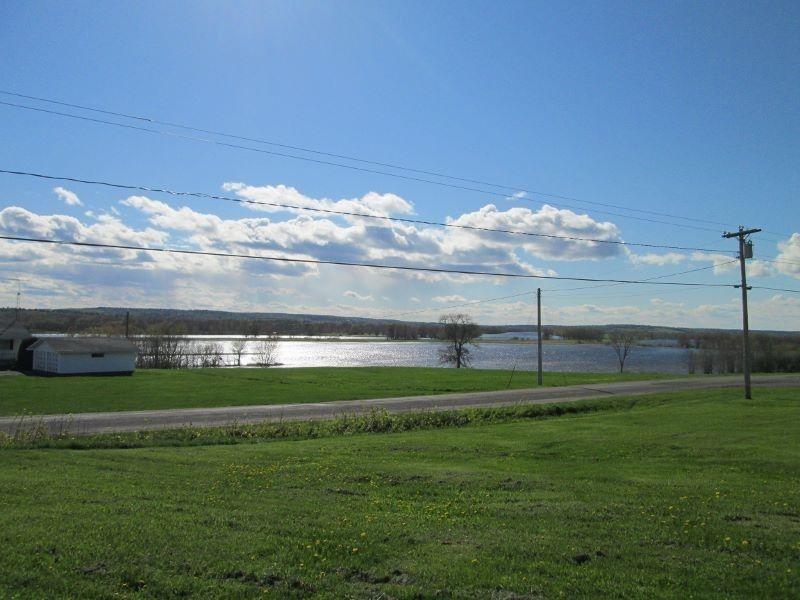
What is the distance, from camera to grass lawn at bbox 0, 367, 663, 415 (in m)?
34.4

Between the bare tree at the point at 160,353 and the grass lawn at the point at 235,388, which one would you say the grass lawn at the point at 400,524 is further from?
the bare tree at the point at 160,353

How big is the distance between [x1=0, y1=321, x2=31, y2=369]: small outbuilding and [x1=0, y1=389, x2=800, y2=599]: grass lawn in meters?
60.4

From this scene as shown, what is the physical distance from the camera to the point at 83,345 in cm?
6225

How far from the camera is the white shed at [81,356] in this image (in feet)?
197

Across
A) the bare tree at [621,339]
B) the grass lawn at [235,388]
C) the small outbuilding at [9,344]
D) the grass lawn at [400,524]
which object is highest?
the bare tree at [621,339]

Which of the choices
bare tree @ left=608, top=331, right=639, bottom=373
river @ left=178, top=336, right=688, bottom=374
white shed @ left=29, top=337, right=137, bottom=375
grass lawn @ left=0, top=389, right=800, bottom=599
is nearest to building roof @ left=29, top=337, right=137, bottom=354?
white shed @ left=29, top=337, right=137, bottom=375

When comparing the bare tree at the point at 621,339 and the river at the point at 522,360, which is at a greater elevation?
the bare tree at the point at 621,339

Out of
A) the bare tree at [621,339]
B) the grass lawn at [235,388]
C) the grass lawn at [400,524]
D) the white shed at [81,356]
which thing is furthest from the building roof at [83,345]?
the bare tree at [621,339]

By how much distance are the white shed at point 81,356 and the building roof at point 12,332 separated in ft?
13.9

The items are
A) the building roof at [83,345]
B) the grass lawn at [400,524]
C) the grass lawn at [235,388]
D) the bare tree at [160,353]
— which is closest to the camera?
the grass lawn at [400,524]

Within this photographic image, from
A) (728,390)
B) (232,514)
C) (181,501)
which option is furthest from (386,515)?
(728,390)

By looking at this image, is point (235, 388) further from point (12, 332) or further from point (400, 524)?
point (400, 524)

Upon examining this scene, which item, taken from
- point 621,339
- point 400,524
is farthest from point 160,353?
point 400,524

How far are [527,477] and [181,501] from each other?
6468 mm
